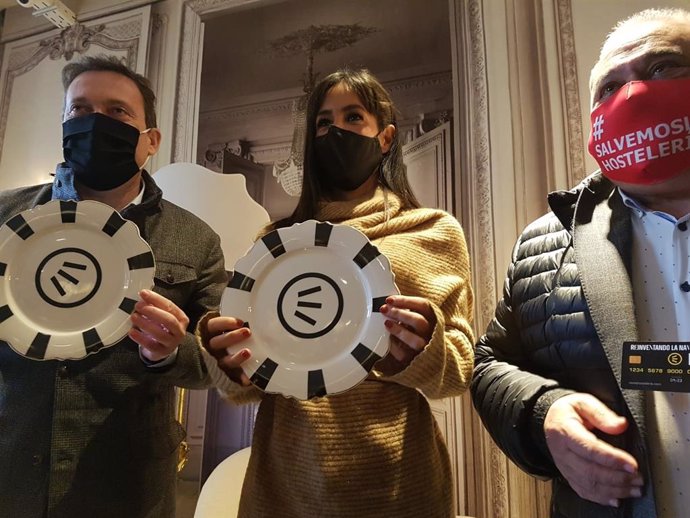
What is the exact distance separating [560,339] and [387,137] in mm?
673

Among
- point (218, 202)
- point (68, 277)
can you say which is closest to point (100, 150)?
point (68, 277)

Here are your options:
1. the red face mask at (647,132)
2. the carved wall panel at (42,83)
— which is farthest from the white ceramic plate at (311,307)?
the carved wall panel at (42,83)

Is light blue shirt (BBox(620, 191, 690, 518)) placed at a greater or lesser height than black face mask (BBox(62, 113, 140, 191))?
lesser

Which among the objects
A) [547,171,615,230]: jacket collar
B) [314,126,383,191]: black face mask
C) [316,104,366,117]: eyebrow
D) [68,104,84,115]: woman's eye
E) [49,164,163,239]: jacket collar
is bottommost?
[547,171,615,230]: jacket collar

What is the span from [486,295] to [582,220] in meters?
1.01

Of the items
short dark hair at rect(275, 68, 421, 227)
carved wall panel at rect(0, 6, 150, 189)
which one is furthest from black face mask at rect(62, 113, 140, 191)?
carved wall panel at rect(0, 6, 150, 189)

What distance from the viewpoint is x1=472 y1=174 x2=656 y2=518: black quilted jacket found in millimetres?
916

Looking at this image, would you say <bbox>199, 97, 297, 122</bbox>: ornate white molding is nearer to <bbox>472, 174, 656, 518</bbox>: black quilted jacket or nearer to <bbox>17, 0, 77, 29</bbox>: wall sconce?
<bbox>17, 0, 77, 29</bbox>: wall sconce

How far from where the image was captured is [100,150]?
1.33 metres

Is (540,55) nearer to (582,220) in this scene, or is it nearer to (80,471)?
(582,220)

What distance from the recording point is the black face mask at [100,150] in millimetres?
1328

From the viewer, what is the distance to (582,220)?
3.54ft

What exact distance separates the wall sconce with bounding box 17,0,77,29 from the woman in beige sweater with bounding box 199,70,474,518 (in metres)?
2.49

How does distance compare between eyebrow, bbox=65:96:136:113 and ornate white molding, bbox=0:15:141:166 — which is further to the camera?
ornate white molding, bbox=0:15:141:166
